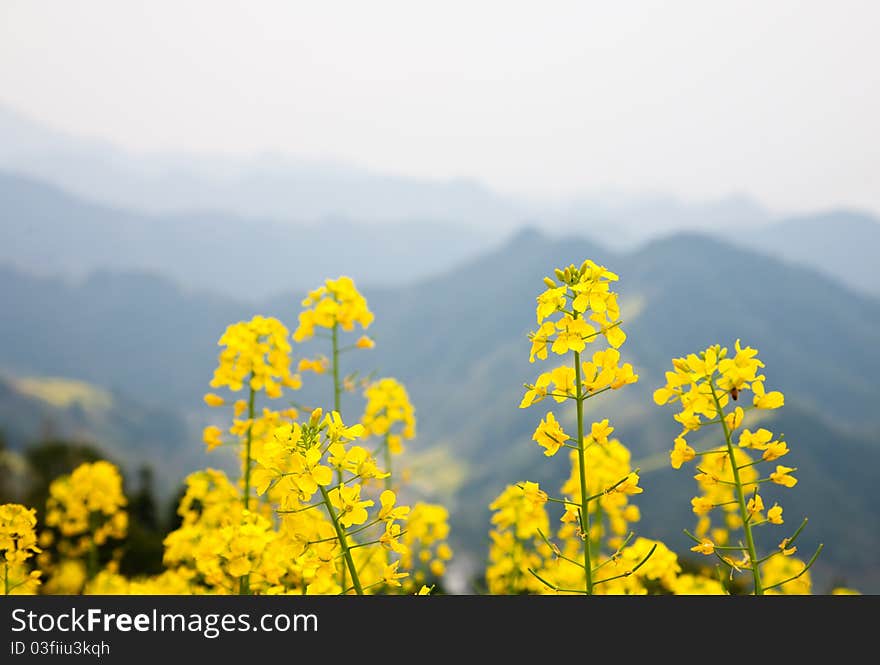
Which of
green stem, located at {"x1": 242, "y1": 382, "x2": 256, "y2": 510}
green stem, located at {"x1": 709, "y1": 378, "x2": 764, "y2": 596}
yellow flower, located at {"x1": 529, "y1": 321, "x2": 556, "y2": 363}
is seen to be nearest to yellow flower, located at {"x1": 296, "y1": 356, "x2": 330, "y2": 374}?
green stem, located at {"x1": 242, "y1": 382, "x2": 256, "y2": 510}

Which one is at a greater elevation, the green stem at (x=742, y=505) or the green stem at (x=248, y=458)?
the green stem at (x=248, y=458)

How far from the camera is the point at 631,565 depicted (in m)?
4.77

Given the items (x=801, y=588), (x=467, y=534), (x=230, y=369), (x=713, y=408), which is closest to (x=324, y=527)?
(x=713, y=408)

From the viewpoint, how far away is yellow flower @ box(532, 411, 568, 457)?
3.70m

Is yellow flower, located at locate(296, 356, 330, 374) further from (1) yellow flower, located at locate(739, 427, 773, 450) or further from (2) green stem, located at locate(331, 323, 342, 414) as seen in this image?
(1) yellow flower, located at locate(739, 427, 773, 450)

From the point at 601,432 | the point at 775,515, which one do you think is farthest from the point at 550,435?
the point at 775,515

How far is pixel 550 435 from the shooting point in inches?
148

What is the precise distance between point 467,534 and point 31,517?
190983 mm

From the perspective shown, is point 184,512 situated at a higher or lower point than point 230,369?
lower

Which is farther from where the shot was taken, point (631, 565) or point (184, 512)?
point (184, 512)

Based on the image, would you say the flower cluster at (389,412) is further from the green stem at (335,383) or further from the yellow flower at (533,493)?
the yellow flower at (533,493)

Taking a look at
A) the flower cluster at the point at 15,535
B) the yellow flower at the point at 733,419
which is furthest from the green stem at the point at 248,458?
the yellow flower at the point at 733,419

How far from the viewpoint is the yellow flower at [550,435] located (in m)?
3.70
